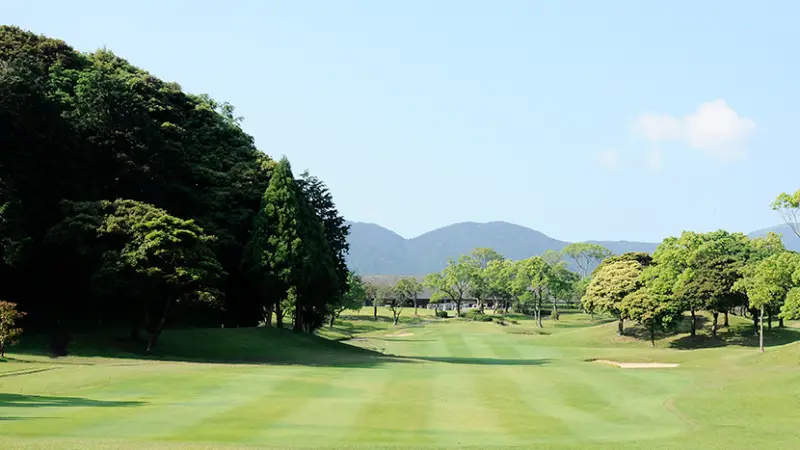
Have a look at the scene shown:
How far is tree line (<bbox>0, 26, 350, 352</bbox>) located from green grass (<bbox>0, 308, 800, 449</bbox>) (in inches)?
197

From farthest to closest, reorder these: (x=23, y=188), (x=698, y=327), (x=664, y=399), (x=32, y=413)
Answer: (x=698, y=327) < (x=23, y=188) < (x=664, y=399) < (x=32, y=413)

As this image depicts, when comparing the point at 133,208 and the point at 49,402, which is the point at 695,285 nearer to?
the point at 133,208

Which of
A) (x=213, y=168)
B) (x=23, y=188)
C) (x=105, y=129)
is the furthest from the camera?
(x=213, y=168)

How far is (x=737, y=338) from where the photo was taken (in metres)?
65.6

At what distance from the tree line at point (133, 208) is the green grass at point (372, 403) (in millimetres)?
5009

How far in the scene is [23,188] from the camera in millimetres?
42625

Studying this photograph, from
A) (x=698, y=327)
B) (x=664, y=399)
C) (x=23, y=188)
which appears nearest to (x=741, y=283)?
(x=698, y=327)

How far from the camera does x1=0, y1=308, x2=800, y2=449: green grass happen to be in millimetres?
16656

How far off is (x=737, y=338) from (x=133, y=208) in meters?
54.2

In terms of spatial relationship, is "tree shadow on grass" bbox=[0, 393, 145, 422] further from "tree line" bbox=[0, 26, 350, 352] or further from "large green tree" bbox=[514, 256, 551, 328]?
"large green tree" bbox=[514, 256, 551, 328]

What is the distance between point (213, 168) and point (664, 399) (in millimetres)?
40126

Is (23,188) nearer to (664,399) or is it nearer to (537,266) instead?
(664,399)

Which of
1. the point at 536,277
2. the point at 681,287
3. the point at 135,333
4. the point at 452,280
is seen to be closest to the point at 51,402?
the point at 135,333

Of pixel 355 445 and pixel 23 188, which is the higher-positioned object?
pixel 23 188
